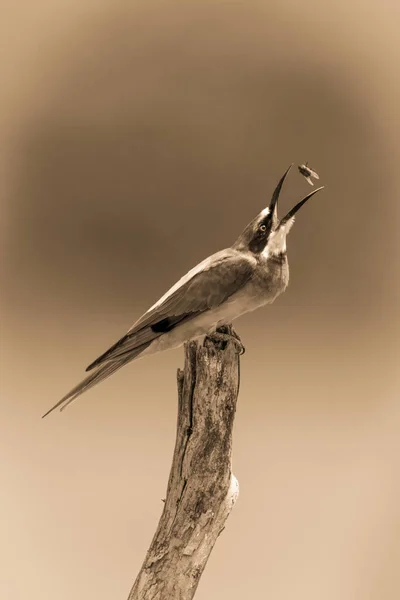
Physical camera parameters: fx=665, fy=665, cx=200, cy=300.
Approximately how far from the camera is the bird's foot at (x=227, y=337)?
185cm

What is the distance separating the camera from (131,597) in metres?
1.74

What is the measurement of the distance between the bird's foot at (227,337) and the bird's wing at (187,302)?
0.09 meters

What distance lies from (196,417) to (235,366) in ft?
0.56

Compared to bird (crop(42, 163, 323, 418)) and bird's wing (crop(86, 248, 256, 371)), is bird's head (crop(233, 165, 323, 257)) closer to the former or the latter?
bird (crop(42, 163, 323, 418))

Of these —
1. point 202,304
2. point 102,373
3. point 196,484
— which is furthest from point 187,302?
point 196,484

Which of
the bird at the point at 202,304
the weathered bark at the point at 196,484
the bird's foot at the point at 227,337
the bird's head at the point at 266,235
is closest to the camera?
the weathered bark at the point at 196,484

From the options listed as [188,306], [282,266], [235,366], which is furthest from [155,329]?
[282,266]

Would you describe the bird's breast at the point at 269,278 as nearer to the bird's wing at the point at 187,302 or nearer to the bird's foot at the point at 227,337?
the bird's wing at the point at 187,302

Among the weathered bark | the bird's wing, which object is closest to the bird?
the bird's wing

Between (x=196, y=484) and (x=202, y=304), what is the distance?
1.72ft

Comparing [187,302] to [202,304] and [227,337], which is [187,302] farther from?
[227,337]

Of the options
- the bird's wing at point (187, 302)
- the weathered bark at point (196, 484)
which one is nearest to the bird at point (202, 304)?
the bird's wing at point (187, 302)

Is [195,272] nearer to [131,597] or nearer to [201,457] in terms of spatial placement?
[201,457]

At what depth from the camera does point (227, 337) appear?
1.86m
